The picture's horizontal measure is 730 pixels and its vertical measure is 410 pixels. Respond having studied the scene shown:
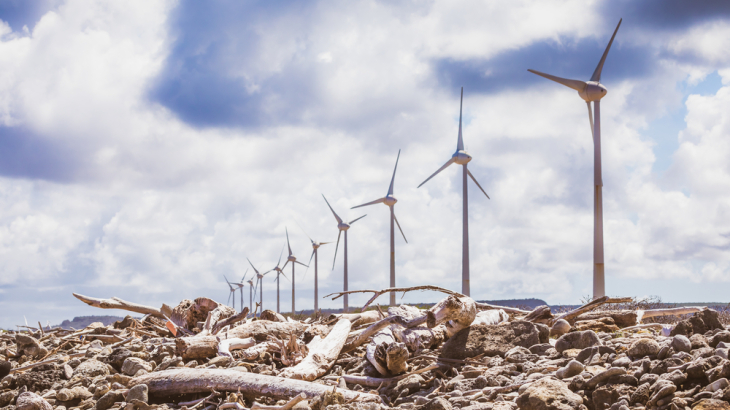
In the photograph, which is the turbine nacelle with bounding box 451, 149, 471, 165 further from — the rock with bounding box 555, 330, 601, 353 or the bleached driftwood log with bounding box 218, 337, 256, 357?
the rock with bounding box 555, 330, 601, 353

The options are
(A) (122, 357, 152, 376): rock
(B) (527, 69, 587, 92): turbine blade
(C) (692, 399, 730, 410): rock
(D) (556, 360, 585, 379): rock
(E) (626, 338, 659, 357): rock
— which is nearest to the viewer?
(C) (692, 399, 730, 410): rock

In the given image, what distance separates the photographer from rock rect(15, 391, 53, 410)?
344 inches

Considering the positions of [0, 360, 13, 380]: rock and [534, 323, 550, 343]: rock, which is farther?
[0, 360, 13, 380]: rock

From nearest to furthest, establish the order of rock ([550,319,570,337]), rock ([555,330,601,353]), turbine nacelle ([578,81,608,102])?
rock ([555,330,601,353]) < rock ([550,319,570,337]) < turbine nacelle ([578,81,608,102])

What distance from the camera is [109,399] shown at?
873cm

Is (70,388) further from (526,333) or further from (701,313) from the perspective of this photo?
(701,313)

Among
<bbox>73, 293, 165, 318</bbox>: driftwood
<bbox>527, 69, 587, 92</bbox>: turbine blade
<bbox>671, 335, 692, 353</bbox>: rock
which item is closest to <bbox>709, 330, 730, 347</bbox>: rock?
<bbox>671, 335, 692, 353</bbox>: rock

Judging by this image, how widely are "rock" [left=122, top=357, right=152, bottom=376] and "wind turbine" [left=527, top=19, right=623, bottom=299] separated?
2594cm

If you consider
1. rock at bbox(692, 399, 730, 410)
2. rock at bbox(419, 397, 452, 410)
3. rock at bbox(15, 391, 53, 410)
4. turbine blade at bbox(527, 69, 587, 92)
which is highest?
turbine blade at bbox(527, 69, 587, 92)

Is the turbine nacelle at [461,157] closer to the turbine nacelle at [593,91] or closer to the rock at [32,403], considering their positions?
the turbine nacelle at [593,91]

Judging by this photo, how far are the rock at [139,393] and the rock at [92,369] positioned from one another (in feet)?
7.67

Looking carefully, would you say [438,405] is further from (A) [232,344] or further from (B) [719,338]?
(A) [232,344]

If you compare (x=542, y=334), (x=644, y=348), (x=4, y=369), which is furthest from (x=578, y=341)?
(x=4, y=369)

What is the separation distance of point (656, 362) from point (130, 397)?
8.26 metres
